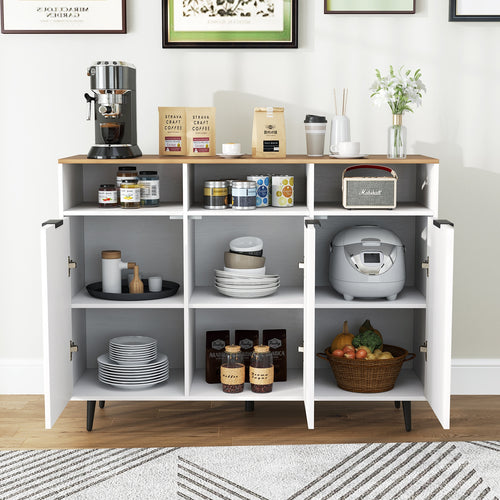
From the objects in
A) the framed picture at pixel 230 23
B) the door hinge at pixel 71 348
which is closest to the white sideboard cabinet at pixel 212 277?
the door hinge at pixel 71 348

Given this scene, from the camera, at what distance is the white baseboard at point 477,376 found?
3414mm

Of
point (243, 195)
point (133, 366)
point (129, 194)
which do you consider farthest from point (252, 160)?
point (133, 366)

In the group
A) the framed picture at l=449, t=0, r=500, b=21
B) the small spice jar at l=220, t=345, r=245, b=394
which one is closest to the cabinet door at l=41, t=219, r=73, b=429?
the small spice jar at l=220, t=345, r=245, b=394

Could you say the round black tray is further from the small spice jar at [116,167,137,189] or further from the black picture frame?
the black picture frame

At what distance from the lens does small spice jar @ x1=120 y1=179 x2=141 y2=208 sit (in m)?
2.89

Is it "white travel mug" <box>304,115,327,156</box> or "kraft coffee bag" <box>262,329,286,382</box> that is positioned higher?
"white travel mug" <box>304,115,327,156</box>

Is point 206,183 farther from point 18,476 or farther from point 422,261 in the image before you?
point 18,476

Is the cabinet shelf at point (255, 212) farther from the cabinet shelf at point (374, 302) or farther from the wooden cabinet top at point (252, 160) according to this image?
the cabinet shelf at point (374, 302)

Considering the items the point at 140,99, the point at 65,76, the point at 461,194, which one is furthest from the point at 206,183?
the point at 461,194

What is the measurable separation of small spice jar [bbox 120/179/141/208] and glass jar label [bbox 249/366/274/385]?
77 cm

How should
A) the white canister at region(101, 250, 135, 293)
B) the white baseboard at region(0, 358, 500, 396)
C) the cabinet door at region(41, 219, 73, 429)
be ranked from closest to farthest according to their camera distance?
1. the cabinet door at region(41, 219, 73, 429)
2. the white canister at region(101, 250, 135, 293)
3. the white baseboard at region(0, 358, 500, 396)

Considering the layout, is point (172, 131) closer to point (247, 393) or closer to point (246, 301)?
point (246, 301)

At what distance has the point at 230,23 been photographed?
3.20 m

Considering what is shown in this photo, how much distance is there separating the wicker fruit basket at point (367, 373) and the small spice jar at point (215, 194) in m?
0.74
